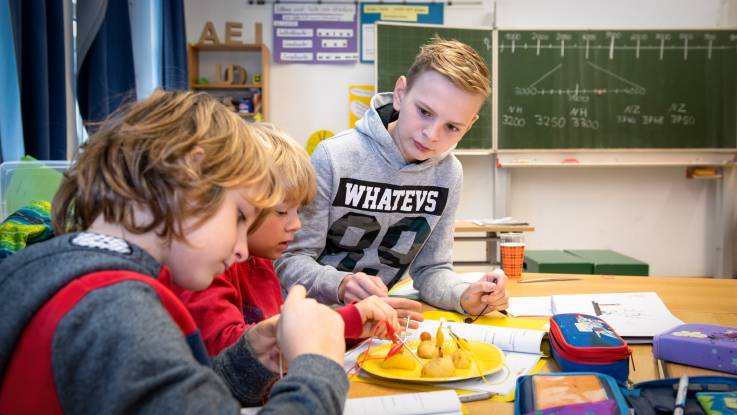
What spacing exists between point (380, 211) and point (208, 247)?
91cm

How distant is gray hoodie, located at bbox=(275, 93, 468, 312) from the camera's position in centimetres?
146

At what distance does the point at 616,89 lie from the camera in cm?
425

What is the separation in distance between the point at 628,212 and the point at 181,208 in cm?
450

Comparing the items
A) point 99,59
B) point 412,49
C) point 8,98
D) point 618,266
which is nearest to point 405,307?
point 8,98

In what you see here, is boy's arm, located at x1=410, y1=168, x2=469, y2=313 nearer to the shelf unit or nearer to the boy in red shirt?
the boy in red shirt

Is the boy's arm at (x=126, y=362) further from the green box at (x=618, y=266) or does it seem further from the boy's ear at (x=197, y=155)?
the green box at (x=618, y=266)

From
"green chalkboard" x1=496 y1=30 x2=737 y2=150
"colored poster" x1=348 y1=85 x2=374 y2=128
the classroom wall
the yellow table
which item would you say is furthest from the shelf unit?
the yellow table

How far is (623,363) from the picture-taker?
33.2 inches

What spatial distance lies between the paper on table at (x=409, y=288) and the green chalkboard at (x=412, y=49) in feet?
8.46

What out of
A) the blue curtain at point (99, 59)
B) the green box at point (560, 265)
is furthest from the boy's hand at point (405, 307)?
the green box at point (560, 265)

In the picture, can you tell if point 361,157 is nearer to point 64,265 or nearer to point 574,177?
point 64,265

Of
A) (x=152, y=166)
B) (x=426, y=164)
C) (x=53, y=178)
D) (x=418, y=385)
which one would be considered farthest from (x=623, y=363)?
(x=53, y=178)

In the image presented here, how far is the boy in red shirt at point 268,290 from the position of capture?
34.8 inches

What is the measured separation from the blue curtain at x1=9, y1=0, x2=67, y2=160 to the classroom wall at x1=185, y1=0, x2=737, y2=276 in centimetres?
218
